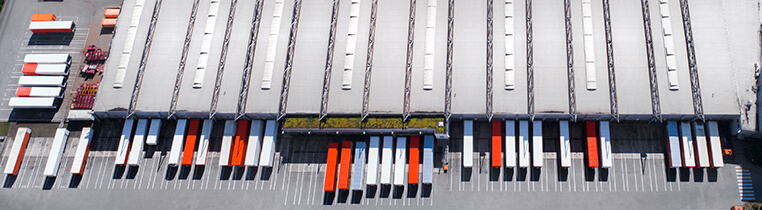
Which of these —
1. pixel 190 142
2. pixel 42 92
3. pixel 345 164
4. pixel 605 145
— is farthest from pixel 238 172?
pixel 605 145

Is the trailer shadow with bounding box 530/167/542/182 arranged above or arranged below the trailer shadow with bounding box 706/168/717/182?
below

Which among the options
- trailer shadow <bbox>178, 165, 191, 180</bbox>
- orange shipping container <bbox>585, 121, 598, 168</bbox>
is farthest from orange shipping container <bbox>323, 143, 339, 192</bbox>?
orange shipping container <bbox>585, 121, 598, 168</bbox>

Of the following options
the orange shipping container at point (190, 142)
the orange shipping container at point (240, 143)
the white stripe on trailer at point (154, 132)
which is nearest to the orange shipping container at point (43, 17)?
the white stripe on trailer at point (154, 132)

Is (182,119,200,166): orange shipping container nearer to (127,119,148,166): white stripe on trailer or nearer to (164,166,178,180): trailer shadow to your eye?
(164,166,178,180): trailer shadow

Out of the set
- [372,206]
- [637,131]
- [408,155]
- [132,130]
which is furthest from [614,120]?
[132,130]

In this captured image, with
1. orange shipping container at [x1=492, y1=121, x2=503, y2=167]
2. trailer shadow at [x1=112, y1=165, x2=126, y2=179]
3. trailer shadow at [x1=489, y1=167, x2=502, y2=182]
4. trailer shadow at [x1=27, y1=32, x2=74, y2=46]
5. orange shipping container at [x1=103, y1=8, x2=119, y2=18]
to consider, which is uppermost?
orange shipping container at [x1=103, y1=8, x2=119, y2=18]

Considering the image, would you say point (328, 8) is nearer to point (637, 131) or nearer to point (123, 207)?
point (123, 207)
